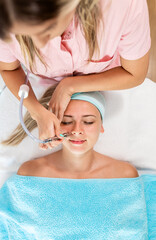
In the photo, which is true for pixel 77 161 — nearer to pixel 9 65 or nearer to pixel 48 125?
pixel 48 125

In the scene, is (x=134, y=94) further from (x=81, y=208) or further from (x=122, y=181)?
(x=81, y=208)

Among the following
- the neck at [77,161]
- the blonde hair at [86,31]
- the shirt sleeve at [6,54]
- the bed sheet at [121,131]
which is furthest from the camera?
the bed sheet at [121,131]

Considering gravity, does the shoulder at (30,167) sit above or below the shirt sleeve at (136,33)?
below

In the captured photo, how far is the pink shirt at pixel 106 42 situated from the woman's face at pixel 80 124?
18 centimetres

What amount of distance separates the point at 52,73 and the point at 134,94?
0.57 metres

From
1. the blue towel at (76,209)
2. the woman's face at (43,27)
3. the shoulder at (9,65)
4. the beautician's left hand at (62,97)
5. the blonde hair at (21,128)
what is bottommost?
the blue towel at (76,209)

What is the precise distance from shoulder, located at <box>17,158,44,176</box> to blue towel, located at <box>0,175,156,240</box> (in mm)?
35

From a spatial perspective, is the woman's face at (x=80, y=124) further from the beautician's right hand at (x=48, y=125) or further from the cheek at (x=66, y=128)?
the beautician's right hand at (x=48, y=125)

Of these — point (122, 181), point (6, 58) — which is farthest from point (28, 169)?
point (6, 58)

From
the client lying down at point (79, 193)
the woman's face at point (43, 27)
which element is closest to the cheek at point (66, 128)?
the client lying down at point (79, 193)

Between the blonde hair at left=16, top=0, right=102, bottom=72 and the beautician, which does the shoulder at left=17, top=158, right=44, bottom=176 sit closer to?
the beautician

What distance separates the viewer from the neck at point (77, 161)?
1.45m

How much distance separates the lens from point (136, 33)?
3.25 ft

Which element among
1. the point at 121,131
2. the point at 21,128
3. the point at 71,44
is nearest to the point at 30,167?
the point at 21,128
